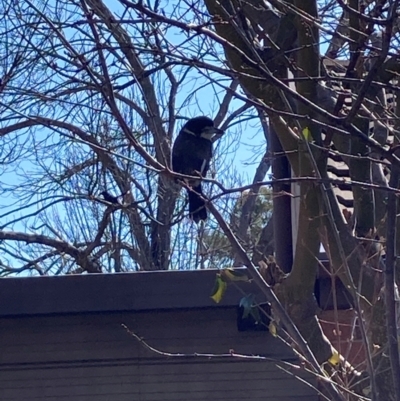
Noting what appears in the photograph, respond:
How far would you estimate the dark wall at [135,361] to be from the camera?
5227 mm

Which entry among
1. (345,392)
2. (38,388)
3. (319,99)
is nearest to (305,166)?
(319,99)

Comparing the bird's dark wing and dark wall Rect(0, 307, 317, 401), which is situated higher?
the bird's dark wing

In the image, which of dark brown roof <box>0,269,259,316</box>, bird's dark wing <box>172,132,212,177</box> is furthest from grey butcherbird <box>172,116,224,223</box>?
dark brown roof <box>0,269,259,316</box>

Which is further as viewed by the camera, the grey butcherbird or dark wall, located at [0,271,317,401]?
the grey butcherbird

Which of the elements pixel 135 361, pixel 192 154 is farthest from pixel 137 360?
pixel 192 154

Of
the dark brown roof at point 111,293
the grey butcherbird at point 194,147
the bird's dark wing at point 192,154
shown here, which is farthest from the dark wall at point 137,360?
the bird's dark wing at point 192,154

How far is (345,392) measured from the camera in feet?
7.34

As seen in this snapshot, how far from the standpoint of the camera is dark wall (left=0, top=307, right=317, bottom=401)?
5.23 m

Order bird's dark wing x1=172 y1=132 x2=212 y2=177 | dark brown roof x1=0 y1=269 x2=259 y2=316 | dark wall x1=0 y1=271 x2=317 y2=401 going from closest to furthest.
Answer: dark brown roof x1=0 y1=269 x2=259 y2=316, dark wall x1=0 y1=271 x2=317 y2=401, bird's dark wing x1=172 y1=132 x2=212 y2=177

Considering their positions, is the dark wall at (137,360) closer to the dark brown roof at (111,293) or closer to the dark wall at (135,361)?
the dark wall at (135,361)

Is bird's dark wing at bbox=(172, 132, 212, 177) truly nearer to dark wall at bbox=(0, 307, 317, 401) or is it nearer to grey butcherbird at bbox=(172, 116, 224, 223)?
grey butcherbird at bbox=(172, 116, 224, 223)

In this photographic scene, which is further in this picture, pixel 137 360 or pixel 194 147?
pixel 194 147

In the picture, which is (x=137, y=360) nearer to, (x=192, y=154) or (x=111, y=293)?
(x=111, y=293)

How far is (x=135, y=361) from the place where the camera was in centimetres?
527
